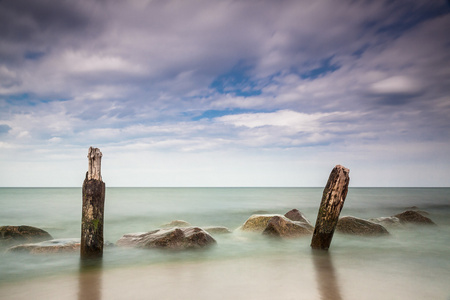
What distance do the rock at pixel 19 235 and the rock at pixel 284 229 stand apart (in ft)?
27.6

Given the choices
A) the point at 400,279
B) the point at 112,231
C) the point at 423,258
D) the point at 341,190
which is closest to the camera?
the point at 400,279

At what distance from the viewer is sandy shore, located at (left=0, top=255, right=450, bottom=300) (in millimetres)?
5883

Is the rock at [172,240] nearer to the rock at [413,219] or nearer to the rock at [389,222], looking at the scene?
the rock at [389,222]

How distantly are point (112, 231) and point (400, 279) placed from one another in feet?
44.6

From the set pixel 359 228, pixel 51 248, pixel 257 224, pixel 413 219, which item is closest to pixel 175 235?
pixel 51 248

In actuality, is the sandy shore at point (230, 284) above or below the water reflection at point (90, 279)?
below

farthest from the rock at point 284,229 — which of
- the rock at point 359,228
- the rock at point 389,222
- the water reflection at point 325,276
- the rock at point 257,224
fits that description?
the rock at point 389,222

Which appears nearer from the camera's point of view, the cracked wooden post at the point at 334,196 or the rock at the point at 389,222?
the cracked wooden post at the point at 334,196

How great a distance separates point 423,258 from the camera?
932 centimetres

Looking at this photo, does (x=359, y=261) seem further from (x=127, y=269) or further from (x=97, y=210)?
(x=97, y=210)

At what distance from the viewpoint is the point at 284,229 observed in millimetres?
11680

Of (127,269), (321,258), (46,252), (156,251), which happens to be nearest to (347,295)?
(321,258)

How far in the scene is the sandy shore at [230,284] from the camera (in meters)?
5.88

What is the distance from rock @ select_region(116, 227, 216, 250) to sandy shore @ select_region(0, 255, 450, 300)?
160 centimetres
